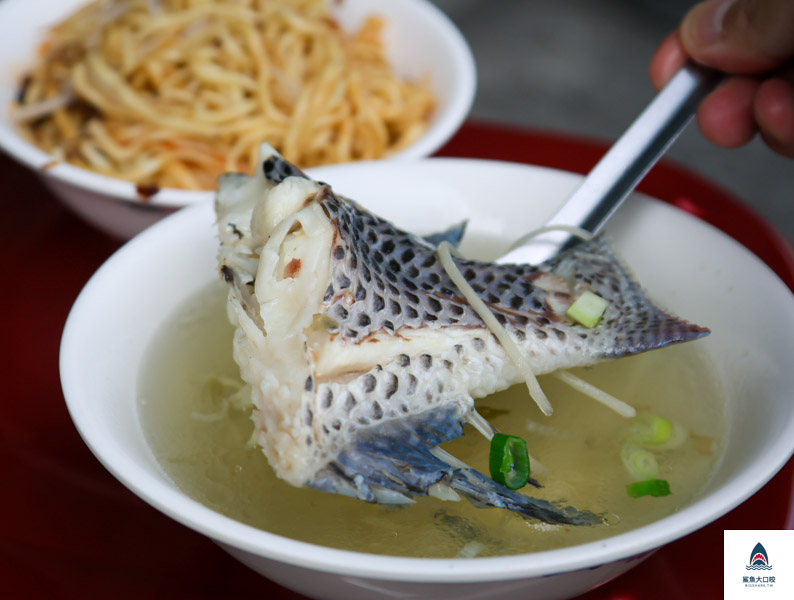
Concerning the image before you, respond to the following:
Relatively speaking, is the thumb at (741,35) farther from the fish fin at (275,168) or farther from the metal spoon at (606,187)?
the fish fin at (275,168)

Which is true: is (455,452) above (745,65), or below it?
below

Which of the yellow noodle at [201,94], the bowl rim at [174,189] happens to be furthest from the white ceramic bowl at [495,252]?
the yellow noodle at [201,94]

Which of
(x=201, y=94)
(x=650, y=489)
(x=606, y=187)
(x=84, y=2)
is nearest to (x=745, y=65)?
(x=606, y=187)

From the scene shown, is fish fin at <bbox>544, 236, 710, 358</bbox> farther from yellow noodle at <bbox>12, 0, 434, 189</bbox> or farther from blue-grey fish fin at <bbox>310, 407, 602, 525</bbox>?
yellow noodle at <bbox>12, 0, 434, 189</bbox>

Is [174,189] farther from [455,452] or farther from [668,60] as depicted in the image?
[668,60]

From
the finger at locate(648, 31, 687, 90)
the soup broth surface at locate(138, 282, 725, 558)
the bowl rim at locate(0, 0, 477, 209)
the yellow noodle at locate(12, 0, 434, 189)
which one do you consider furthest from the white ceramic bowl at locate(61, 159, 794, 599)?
the yellow noodle at locate(12, 0, 434, 189)

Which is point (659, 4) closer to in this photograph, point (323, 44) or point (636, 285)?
point (323, 44)

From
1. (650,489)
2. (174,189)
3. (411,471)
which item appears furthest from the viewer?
(174,189)

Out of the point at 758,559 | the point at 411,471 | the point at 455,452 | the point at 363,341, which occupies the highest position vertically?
the point at 363,341
